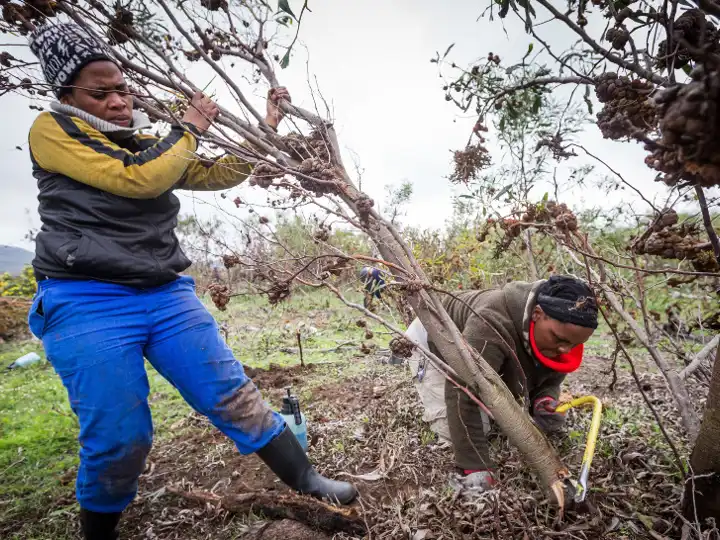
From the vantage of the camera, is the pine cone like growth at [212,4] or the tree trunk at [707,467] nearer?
the tree trunk at [707,467]

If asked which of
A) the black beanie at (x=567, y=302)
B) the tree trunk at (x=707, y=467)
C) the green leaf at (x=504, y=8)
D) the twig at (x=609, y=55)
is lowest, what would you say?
the tree trunk at (x=707, y=467)

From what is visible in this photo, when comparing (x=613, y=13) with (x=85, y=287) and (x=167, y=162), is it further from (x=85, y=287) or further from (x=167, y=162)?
(x=85, y=287)

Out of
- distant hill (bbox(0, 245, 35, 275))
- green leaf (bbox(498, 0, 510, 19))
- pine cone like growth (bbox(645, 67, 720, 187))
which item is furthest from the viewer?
distant hill (bbox(0, 245, 35, 275))

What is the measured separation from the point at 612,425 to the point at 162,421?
3.35 m

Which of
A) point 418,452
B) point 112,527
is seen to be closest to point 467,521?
point 418,452

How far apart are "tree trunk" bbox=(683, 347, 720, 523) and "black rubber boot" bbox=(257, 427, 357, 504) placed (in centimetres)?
135

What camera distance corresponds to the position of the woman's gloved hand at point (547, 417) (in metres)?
2.39

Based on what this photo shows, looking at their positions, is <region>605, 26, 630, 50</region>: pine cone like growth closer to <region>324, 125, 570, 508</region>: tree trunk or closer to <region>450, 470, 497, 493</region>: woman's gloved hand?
<region>324, 125, 570, 508</region>: tree trunk

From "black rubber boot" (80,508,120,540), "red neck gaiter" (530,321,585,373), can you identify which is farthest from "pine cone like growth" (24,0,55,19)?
"red neck gaiter" (530,321,585,373)

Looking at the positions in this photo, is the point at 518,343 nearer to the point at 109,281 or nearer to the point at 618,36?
the point at 618,36

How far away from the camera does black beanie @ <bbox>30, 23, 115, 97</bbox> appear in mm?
1559

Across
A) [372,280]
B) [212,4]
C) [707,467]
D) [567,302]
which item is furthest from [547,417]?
[212,4]

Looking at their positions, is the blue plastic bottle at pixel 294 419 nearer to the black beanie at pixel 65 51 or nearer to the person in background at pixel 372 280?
the person in background at pixel 372 280

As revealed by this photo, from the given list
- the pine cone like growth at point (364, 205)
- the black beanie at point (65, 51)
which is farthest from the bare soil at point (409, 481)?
the black beanie at point (65, 51)
